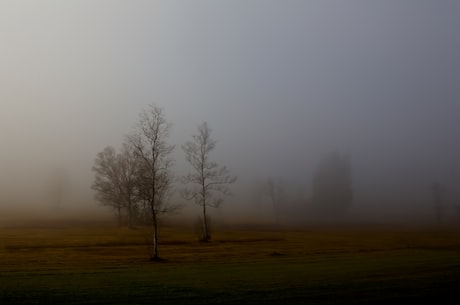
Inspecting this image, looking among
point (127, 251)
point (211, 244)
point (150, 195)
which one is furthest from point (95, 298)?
point (211, 244)

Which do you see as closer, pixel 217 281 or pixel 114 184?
pixel 217 281

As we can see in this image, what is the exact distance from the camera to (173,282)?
28.0 m

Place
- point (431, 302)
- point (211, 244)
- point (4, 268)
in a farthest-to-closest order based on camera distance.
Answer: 1. point (211, 244)
2. point (4, 268)
3. point (431, 302)

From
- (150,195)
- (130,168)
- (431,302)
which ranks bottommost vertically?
(431,302)

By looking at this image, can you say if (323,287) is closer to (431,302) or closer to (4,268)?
(431,302)

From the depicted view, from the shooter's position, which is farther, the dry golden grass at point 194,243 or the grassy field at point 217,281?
the dry golden grass at point 194,243

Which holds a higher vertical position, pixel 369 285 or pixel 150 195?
pixel 150 195

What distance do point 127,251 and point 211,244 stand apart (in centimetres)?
1253

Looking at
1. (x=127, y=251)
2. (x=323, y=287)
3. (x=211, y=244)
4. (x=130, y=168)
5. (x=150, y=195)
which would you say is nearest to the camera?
(x=323, y=287)

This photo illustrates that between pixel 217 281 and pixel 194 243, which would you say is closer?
pixel 217 281

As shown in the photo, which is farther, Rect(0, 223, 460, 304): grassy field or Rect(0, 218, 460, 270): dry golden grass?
Rect(0, 218, 460, 270): dry golden grass

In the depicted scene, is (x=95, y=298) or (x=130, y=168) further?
(x=130, y=168)

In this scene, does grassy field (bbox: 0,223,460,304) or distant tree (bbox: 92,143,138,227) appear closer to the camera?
grassy field (bbox: 0,223,460,304)

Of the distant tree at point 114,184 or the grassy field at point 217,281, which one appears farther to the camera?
the distant tree at point 114,184
